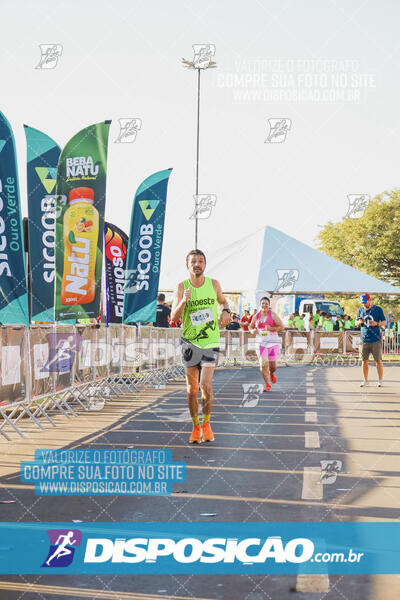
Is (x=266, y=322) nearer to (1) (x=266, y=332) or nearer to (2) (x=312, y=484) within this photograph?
(1) (x=266, y=332)

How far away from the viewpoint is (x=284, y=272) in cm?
3791

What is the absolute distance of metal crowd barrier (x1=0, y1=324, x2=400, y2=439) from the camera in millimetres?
9992

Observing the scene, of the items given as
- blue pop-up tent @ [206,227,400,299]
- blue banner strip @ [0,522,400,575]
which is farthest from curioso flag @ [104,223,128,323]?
blue pop-up tent @ [206,227,400,299]

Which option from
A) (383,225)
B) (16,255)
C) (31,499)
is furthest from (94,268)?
(383,225)

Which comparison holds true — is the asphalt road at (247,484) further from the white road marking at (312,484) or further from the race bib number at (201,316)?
the race bib number at (201,316)

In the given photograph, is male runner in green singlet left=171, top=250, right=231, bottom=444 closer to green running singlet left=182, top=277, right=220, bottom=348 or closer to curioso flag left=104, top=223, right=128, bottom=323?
green running singlet left=182, top=277, right=220, bottom=348

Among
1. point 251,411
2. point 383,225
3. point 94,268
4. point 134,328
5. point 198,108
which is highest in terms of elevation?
point 198,108

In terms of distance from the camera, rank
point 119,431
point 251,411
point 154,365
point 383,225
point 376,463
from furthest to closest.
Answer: point 383,225
point 154,365
point 251,411
point 119,431
point 376,463

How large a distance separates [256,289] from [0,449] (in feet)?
94.1

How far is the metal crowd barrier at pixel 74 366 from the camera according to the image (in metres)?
9.99

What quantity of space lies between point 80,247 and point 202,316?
5.67m

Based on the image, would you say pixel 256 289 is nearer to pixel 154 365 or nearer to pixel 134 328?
pixel 154 365

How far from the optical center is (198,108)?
41.6 metres

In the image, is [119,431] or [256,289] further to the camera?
[256,289]
